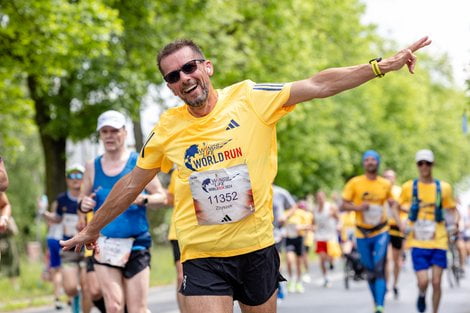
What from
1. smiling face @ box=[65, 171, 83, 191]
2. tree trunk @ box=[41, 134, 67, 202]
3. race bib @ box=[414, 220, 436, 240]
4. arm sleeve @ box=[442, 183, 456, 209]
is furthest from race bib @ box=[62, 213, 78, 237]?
tree trunk @ box=[41, 134, 67, 202]

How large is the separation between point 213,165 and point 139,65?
18.6m

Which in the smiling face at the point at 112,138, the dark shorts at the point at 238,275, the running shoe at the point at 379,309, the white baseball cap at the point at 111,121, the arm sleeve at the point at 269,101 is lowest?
the running shoe at the point at 379,309

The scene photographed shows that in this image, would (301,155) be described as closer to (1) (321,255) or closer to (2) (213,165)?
(1) (321,255)

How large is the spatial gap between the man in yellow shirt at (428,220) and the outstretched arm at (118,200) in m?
7.25

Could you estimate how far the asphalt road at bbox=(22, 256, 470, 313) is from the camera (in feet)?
52.7

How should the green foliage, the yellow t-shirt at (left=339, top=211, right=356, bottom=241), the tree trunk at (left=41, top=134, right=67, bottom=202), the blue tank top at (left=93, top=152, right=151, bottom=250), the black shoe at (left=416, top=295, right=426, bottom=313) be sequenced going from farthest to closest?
the yellow t-shirt at (left=339, top=211, right=356, bottom=241) → the tree trunk at (left=41, top=134, right=67, bottom=202) → the green foliage → the black shoe at (left=416, top=295, right=426, bottom=313) → the blue tank top at (left=93, top=152, right=151, bottom=250)

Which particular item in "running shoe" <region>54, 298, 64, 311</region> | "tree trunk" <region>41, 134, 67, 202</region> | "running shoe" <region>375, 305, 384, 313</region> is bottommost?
"running shoe" <region>375, 305, 384, 313</region>

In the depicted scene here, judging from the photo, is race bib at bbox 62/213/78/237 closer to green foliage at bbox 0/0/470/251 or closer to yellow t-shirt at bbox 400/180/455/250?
yellow t-shirt at bbox 400/180/455/250

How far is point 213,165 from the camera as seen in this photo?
6180 mm

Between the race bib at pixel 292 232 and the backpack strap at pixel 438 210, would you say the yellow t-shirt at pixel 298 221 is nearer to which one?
the race bib at pixel 292 232

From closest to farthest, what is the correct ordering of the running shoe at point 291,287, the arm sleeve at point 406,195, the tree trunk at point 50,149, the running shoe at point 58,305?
the arm sleeve at point 406,195 < the running shoe at point 58,305 < the running shoe at point 291,287 < the tree trunk at point 50,149

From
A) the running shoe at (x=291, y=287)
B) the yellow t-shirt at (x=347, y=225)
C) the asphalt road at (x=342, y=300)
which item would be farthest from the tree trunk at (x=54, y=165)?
the yellow t-shirt at (x=347, y=225)

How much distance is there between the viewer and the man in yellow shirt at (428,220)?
13203 millimetres

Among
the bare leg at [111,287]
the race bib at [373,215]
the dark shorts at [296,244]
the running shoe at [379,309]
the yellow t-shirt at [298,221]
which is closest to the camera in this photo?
the bare leg at [111,287]
